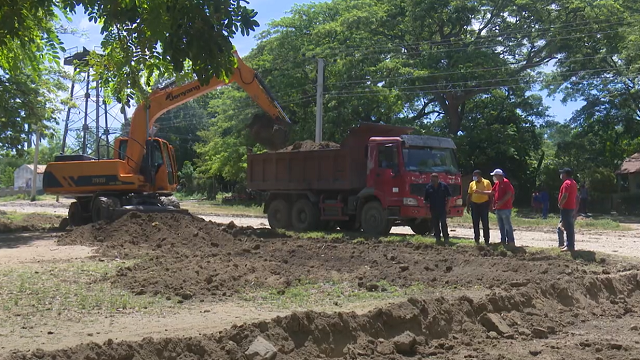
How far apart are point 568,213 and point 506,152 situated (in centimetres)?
2414

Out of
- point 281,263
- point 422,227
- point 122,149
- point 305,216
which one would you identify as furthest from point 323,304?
point 122,149

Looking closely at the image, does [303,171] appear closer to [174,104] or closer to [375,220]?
[375,220]

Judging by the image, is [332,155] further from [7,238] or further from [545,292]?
[545,292]

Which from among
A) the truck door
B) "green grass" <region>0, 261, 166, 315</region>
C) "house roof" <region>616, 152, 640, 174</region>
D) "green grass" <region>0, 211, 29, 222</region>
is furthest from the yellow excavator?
"house roof" <region>616, 152, 640, 174</region>

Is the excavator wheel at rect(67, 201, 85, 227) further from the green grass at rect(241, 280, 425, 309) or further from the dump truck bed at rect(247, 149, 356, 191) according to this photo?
the green grass at rect(241, 280, 425, 309)

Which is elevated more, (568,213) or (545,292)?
(568,213)

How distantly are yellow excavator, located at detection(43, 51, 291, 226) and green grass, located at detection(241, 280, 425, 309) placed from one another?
36.2 ft

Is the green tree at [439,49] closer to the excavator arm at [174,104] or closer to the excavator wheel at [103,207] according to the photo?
the excavator arm at [174,104]

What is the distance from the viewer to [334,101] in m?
36.9

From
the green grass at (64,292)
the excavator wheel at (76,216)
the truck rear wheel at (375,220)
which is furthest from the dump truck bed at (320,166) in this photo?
the green grass at (64,292)

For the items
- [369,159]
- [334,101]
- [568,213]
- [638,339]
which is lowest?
[638,339]

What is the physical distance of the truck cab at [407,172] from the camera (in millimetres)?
17797

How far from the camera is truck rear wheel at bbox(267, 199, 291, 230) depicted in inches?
843

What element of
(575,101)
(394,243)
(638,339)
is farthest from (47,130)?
(575,101)
